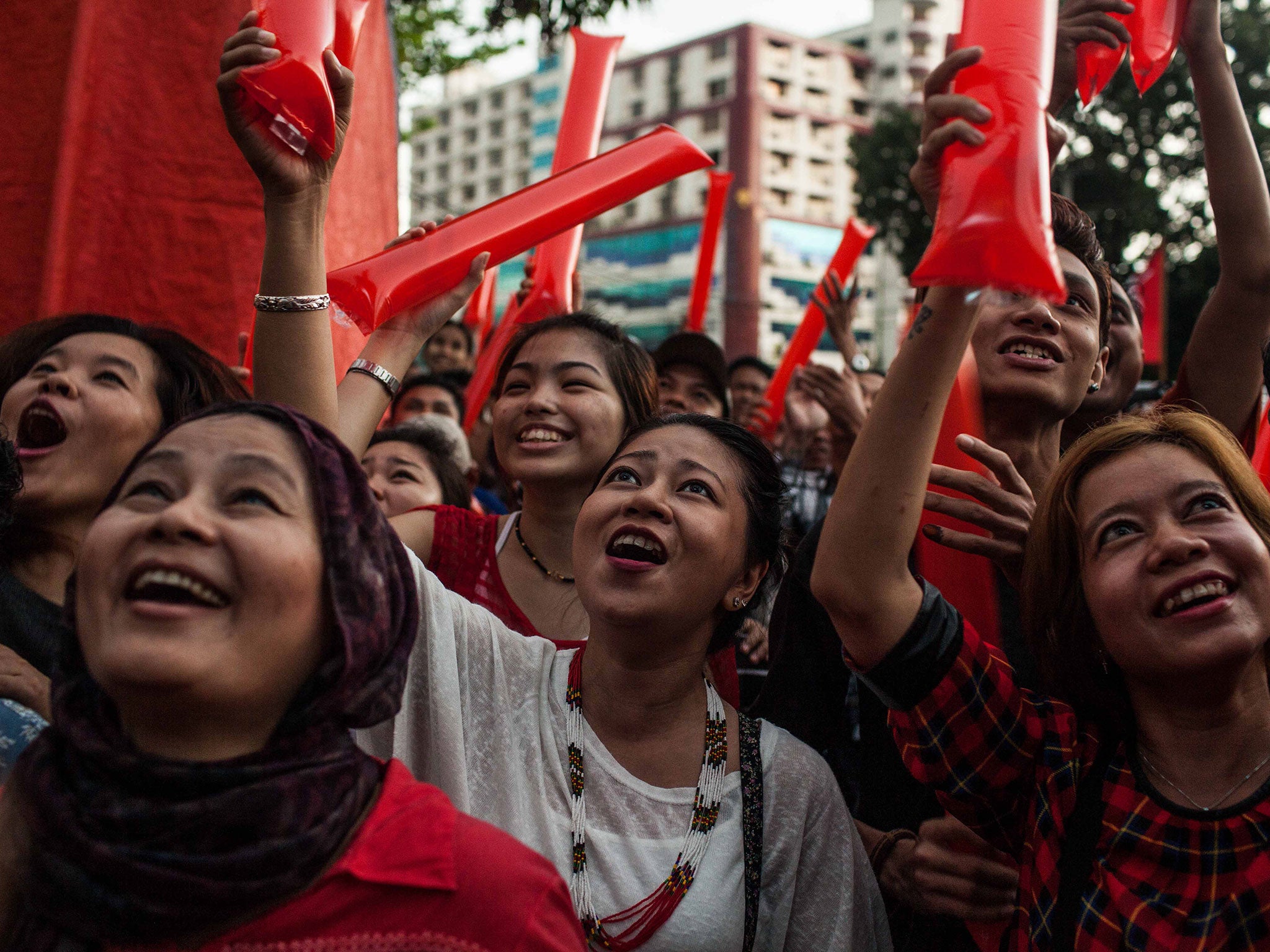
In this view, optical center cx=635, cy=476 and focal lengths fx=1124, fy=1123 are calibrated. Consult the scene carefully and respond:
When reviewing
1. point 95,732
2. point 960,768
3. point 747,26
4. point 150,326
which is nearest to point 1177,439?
point 960,768

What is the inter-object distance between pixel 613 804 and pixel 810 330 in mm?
3401

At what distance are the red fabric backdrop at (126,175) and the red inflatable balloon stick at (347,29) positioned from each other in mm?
1537

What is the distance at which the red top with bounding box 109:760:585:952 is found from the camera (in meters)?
1.18

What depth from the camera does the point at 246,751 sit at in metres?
1.28

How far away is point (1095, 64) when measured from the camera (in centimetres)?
206

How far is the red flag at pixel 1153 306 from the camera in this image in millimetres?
7695

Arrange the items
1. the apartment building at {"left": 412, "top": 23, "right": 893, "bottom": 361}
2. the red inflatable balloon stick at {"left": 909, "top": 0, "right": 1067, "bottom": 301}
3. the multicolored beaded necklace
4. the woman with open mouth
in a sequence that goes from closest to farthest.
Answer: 1. the red inflatable balloon stick at {"left": 909, "top": 0, "right": 1067, "bottom": 301}
2. the multicolored beaded necklace
3. the woman with open mouth
4. the apartment building at {"left": 412, "top": 23, "right": 893, "bottom": 361}

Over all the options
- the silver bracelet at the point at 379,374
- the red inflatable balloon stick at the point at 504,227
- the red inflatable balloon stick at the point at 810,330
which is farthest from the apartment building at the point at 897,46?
the silver bracelet at the point at 379,374

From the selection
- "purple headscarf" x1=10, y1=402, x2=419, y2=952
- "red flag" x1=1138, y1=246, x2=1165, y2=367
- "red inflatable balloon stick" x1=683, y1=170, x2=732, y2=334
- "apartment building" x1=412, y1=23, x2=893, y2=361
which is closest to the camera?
"purple headscarf" x1=10, y1=402, x2=419, y2=952

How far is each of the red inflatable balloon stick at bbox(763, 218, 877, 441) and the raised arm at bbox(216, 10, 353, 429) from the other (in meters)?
2.58

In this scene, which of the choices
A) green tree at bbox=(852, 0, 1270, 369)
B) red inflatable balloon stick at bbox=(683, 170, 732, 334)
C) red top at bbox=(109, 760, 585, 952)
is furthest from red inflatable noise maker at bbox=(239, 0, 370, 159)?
green tree at bbox=(852, 0, 1270, 369)

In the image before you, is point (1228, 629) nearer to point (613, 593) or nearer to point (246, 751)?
point (613, 593)

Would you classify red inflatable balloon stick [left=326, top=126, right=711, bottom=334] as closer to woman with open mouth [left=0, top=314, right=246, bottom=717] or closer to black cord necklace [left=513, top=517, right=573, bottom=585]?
woman with open mouth [left=0, top=314, right=246, bottom=717]

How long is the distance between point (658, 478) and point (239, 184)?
2.56 metres
